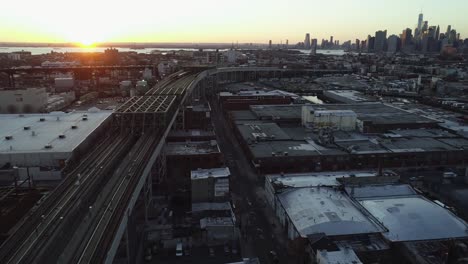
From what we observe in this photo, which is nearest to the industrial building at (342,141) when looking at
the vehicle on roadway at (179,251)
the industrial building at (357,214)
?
the industrial building at (357,214)

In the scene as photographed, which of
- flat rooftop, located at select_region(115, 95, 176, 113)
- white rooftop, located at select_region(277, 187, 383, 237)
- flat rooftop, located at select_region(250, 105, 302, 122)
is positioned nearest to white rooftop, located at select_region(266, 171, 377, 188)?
white rooftop, located at select_region(277, 187, 383, 237)

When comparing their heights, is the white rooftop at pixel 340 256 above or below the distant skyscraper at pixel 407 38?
below

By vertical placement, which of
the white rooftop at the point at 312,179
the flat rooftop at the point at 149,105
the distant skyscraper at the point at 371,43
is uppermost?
the distant skyscraper at the point at 371,43

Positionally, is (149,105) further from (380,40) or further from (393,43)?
(380,40)

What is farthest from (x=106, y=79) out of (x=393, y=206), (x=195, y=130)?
(x=393, y=206)

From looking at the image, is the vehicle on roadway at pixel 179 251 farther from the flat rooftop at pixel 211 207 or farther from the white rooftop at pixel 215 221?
the flat rooftop at pixel 211 207

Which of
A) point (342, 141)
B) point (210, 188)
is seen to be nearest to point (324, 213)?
point (210, 188)
